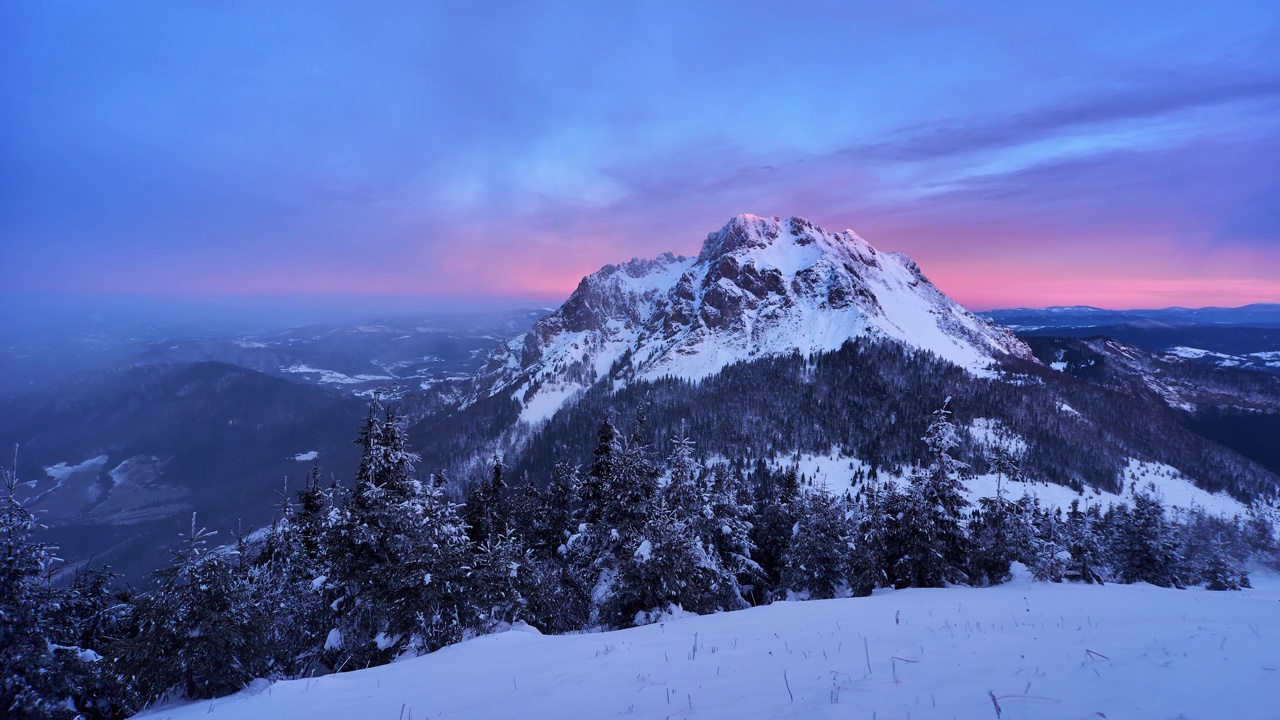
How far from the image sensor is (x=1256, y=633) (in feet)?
25.1

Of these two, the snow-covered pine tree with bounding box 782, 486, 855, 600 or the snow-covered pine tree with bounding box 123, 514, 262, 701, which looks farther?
the snow-covered pine tree with bounding box 782, 486, 855, 600

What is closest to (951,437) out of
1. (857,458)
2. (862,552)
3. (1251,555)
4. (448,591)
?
(862,552)

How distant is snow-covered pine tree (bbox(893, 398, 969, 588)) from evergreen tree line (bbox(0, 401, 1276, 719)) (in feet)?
0.29

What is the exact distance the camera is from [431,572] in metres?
18.9

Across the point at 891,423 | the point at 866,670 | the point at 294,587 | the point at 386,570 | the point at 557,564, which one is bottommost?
the point at 891,423

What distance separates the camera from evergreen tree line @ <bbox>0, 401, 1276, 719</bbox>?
1276 centimetres

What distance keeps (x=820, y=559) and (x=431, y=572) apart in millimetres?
22651

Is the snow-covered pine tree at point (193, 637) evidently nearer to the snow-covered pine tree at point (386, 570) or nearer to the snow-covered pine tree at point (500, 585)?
the snow-covered pine tree at point (386, 570)

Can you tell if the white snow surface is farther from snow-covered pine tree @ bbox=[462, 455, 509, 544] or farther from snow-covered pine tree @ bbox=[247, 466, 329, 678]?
snow-covered pine tree @ bbox=[247, 466, 329, 678]

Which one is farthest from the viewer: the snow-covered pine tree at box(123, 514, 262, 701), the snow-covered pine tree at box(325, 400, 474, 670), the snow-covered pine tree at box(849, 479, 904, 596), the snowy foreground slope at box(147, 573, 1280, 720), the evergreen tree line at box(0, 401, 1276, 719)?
the snow-covered pine tree at box(849, 479, 904, 596)

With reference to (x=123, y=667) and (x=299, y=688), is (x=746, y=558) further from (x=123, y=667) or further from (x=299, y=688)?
(x=123, y=667)

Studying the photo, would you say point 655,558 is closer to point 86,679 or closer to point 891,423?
point 86,679

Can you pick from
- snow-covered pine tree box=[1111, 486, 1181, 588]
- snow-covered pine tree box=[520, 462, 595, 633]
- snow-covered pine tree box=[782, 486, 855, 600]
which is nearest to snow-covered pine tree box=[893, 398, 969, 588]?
snow-covered pine tree box=[782, 486, 855, 600]

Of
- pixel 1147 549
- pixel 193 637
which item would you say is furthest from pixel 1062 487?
pixel 193 637
